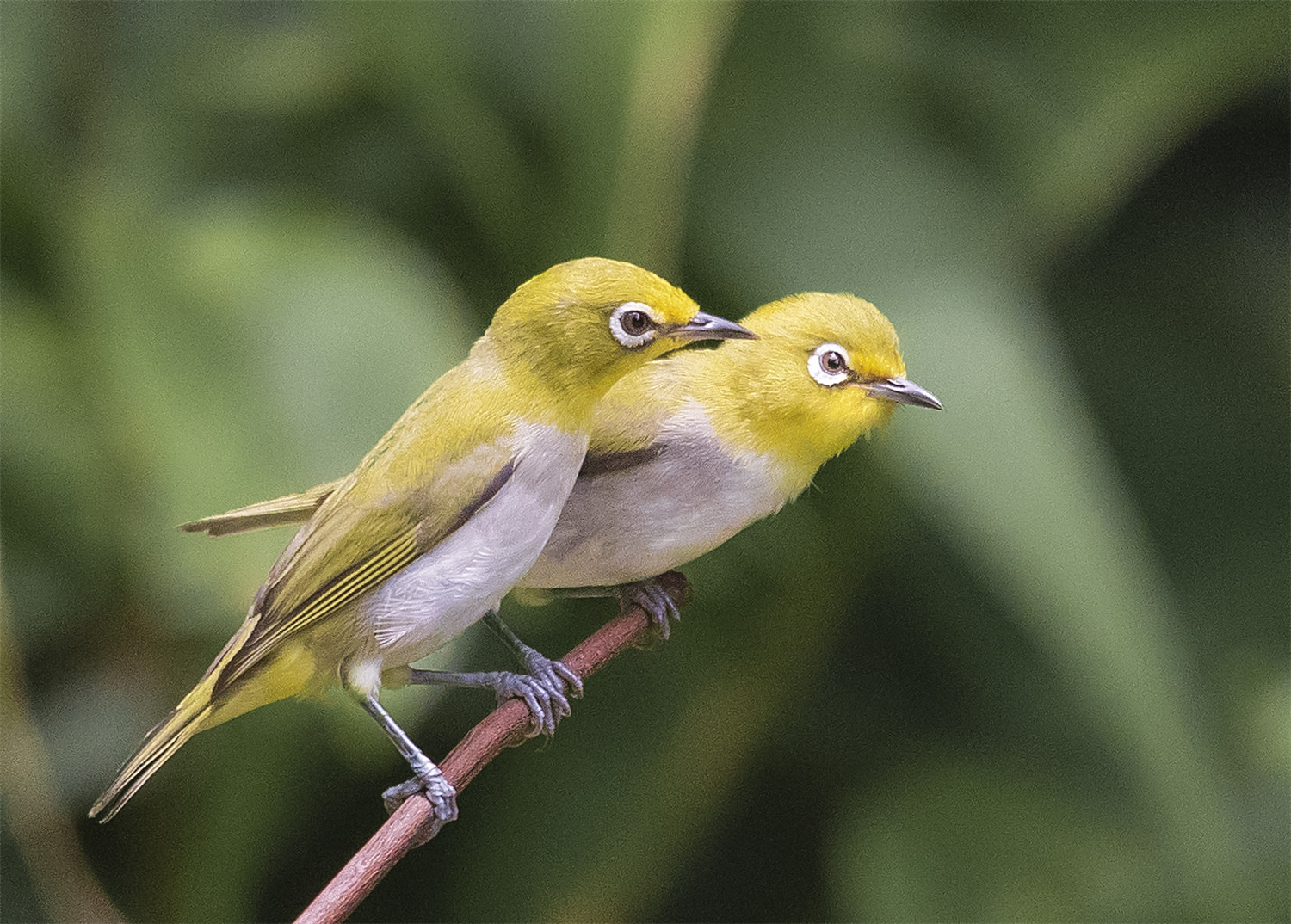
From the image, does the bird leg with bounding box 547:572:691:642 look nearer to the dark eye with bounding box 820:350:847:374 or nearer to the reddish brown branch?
the reddish brown branch

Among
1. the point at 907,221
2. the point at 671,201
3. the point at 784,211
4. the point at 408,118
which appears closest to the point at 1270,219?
the point at 907,221

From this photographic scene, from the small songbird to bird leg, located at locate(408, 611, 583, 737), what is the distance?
19mm

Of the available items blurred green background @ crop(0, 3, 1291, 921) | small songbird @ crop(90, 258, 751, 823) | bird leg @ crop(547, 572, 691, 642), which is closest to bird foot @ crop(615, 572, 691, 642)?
bird leg @ crop(547, 572, 691, 642)

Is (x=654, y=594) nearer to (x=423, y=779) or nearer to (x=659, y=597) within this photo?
(x=659, y=597)

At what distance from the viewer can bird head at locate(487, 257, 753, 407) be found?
373 millimetres

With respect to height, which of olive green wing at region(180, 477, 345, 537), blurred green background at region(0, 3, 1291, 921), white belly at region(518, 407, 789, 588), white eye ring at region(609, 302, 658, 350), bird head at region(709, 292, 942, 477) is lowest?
blurred green background at region(0, 3, 1291, 921)

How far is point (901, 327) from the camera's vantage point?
82cm

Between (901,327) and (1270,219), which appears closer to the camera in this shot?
(901,327)

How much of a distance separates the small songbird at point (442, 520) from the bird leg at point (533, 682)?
2 centimetres

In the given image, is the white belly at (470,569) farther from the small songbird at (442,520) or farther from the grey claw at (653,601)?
the grey claw at (653,601)

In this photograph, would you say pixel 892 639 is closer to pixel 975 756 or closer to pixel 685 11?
pixel 975 756

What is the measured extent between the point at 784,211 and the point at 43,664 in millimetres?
671

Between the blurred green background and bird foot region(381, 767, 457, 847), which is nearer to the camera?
bird foot region(381, 767, 457, 847)

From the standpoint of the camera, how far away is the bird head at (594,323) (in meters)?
0.37
